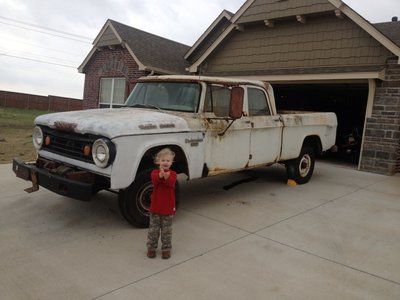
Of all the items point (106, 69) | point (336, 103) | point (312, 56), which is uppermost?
point (312, 56)

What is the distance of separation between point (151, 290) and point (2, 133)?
1521 cm

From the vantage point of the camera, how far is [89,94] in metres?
17.6

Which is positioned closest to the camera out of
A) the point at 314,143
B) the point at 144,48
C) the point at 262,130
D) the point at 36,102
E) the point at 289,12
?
the point at 262,130

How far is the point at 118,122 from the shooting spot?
464cm

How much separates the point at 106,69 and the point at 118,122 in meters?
12.9

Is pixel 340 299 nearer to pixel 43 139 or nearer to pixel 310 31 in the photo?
pixel 43 139

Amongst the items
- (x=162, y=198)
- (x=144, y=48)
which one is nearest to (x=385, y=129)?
(x=162, y=198)

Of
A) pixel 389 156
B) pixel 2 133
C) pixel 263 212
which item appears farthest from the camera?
pixel 2 133

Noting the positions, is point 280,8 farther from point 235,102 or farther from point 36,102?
point 36,102

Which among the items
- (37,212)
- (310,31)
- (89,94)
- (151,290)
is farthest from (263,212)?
(89,94)

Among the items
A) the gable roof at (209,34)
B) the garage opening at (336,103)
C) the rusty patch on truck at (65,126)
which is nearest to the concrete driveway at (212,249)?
Answer: the rusty patch on truck at (65,126)

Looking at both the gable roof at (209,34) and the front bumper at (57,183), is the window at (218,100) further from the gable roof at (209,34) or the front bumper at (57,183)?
the gable roof at (209,34)

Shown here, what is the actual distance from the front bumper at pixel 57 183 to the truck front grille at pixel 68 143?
328 millimetres

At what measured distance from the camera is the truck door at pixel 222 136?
5.81 meters
